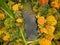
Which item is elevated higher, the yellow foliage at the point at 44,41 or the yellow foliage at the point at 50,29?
the yellow foliage at the point at 50,29

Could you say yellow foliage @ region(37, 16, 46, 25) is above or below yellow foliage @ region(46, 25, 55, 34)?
above

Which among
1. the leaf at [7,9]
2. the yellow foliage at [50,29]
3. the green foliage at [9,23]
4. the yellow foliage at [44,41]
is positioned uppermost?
the leaf at [7,9]

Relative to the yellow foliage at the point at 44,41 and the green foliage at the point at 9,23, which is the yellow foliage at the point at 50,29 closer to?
the yellow foliage at the point at 44,41

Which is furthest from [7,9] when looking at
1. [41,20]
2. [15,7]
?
[41,20]

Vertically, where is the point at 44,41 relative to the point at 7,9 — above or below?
below

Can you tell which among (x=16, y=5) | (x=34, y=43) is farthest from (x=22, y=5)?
(x=34, y=43)

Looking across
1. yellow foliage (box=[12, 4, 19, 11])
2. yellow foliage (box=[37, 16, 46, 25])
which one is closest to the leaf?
yellow foliage (box=[12, 4, 19, 11])

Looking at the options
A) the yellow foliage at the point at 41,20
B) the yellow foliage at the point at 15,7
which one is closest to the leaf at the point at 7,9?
the yellow foliage at the point at 15,7

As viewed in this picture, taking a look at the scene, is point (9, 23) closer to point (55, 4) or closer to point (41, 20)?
point (41, 20)

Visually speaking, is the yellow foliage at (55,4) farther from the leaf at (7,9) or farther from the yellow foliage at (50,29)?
the leaf at (7,9)

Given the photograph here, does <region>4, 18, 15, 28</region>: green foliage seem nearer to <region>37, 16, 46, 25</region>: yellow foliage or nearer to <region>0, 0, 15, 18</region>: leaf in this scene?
<region>0, 0, 15, 18</region>: leaf

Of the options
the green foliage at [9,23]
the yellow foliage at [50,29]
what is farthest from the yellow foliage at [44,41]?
the green foliage at [9,23]

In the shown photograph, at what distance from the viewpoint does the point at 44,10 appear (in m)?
1.19

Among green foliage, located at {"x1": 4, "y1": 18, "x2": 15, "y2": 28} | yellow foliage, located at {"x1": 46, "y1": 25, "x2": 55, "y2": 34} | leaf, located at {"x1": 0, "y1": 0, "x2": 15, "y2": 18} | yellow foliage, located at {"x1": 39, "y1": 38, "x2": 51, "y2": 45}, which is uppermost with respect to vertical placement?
leaf, located at {"x1": 0, "y1": 0, "x2": 15, "y2": 18}
